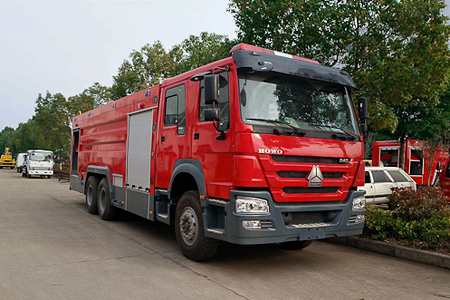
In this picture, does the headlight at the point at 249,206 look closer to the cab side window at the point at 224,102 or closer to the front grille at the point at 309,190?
the front grille at the point at 309,190

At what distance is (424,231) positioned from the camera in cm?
684

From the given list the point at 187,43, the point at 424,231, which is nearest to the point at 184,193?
the point at 424,231

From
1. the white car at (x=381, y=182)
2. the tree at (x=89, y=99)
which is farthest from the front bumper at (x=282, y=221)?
the tree at (x=89, y=99)

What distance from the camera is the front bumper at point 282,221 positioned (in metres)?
5.12

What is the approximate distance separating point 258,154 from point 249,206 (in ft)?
2.22

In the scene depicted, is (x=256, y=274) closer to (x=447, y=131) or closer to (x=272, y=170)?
(x=272, y=170)

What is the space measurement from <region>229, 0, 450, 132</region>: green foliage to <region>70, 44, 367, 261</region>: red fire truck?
5.21 metres

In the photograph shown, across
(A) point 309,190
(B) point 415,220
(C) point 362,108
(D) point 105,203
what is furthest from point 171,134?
(B) point 415,220

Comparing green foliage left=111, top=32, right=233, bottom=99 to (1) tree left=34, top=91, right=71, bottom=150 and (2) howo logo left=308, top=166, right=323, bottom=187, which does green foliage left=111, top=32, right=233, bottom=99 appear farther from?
(2) howo logo left=308, top=166, right=323, bottom=187

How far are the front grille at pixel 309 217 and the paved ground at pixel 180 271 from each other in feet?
2.44

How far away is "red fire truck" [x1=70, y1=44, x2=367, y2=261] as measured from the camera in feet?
17.1

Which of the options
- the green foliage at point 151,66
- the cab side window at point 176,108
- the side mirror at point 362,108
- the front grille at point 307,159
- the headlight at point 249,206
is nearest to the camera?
the headlight at point 249,206

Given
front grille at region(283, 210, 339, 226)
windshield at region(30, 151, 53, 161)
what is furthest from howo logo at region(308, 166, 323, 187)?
windshield at region(30, 151, 53, 161)

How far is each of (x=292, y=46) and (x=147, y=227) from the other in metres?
6.81
